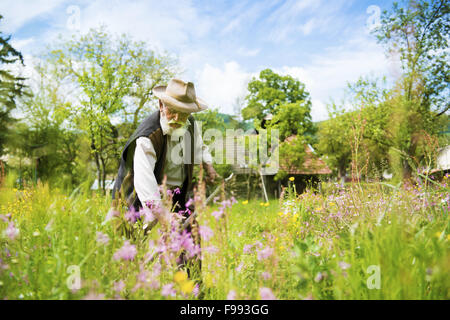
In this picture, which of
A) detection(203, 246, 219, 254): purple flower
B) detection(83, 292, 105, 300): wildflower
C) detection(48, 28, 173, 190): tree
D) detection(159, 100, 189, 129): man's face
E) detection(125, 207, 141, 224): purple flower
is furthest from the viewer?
detection(48, 28, 173, 190): tree

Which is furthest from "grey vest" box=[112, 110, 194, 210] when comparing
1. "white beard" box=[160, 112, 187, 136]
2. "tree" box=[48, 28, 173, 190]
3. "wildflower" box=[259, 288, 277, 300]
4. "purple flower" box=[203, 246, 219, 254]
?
"tree" box=[48, 28, 173, 190]

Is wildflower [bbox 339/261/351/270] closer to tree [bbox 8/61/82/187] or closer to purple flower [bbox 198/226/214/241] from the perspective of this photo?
purple flower [bbox 198/226/214/241]

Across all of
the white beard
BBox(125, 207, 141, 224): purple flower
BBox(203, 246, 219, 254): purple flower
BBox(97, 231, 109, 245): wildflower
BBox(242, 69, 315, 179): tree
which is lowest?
BBox(203, 246, 219, 254): purple flower

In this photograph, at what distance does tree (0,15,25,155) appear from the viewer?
66.2 feet

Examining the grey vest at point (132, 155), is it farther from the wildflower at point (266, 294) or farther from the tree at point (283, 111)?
the tree at point (283, 111)

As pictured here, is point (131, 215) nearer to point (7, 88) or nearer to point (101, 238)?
point (101, 238)

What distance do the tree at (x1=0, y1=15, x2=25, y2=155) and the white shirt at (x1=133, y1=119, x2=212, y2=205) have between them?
20.9m

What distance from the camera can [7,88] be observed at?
21.3m

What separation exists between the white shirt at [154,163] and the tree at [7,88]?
2093 centimetres

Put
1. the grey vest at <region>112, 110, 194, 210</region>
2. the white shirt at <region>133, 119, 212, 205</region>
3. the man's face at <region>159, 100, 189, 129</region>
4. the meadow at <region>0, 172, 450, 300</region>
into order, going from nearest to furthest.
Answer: the meadow at <region>0, 172, 450, 300</region>
the white shirt at <region>133, 119, 212, 205</region>
the grey vest at <region>112, 110, 194, 210</region>
the man's face at <region>159, 100, 189, 129</region>

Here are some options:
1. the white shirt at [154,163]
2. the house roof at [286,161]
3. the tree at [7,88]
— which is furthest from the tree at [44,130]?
the white shirt at [154,163]


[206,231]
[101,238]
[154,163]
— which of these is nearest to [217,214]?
[206,231]

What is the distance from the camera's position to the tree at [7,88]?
795 inches
